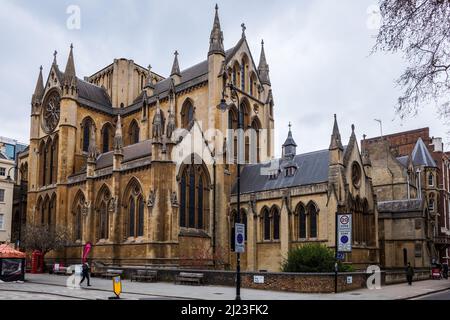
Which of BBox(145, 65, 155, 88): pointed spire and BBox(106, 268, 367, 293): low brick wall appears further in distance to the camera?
BBox(145, 65, 155, 88): pointed spire

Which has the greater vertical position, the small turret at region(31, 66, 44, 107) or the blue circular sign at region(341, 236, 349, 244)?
the small turret at region(31, 66, 44, 107)

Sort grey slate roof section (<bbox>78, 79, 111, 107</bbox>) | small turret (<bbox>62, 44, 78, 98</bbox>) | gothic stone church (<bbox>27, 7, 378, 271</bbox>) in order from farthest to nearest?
grey slate roof section (<bbox>78, 79, 111, 107</bbox>)
small turret (<bbox>62, 44, 78, 98</bbox>)
gothic stone church (<bbox>27, 7, 378, 271</bbox>)

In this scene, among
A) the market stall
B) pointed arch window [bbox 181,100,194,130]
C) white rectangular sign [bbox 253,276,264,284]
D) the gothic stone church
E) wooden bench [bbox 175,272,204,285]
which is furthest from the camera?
pointed arch window [bbox 181,100,194,130]

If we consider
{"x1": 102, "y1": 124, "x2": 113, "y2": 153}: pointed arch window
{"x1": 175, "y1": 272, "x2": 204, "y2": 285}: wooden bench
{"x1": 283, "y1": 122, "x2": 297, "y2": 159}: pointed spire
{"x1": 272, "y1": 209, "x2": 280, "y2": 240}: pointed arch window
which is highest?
{"x1": 102, "y1": 124, "x2": 113, "y2": 153}: pointed arch window

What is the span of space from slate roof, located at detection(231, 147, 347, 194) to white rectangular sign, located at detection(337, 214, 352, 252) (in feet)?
42.3

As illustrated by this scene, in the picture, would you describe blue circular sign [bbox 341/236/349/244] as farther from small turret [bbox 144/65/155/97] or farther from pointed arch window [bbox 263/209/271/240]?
small turret [bbox 144/65/155/97]

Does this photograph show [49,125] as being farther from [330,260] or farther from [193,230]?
[330,260]

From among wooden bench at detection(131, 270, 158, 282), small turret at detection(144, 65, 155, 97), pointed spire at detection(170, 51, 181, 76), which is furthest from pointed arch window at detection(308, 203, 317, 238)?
small turret at detection(144, 65, 155, 97)

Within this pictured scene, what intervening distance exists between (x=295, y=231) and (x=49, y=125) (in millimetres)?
31544

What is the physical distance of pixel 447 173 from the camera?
6775 cm

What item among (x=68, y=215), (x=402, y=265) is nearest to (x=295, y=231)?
(x=402, y=265)

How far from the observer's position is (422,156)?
62.5 meters

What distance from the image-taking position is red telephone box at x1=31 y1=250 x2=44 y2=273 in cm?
4369

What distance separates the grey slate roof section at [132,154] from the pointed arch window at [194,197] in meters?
3.93
